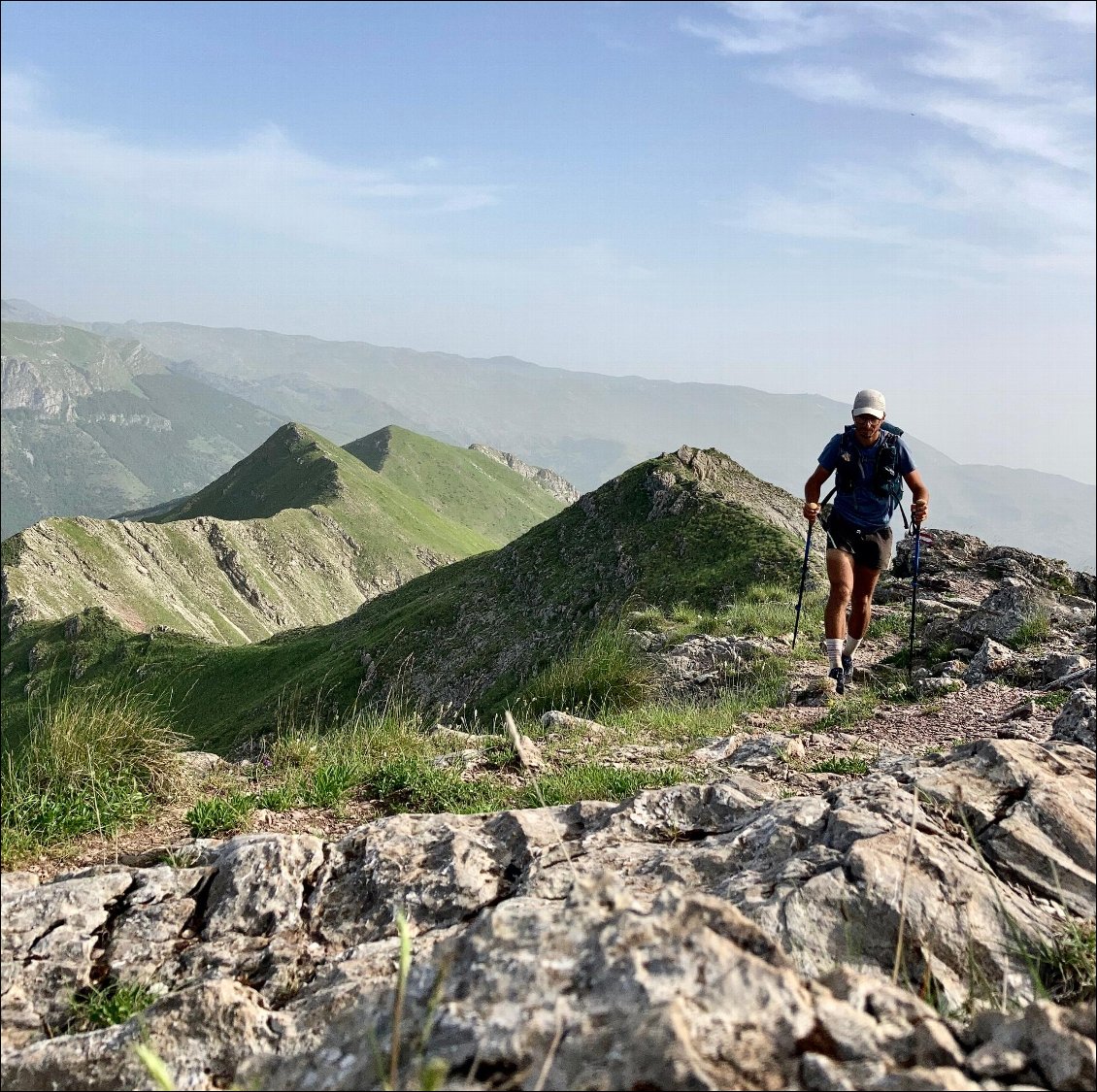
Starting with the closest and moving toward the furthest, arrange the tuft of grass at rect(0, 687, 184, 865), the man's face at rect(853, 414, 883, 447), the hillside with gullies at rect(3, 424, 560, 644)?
the tuft of grass at rect(0, 687, 184, 865), the man's face at rect(853, 414, 883, 447), the hillside with gullies at rect(3, 424, 560, 644)

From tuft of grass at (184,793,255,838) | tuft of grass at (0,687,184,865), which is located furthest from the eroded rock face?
tuft of grass at (0,687,184,865)

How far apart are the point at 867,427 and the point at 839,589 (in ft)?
7.61

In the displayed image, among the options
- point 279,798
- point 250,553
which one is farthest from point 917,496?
point 250,553

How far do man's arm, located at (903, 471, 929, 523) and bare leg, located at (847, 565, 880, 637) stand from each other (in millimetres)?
1006

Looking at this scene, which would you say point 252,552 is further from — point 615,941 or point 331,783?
point 615,941

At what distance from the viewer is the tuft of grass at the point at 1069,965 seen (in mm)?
3531

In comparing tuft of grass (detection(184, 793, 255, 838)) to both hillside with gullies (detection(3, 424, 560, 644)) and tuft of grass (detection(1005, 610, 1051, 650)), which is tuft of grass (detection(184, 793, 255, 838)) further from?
hillside with gullies (detection(3, 424, 560, 644))

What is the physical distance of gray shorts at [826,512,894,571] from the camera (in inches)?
436

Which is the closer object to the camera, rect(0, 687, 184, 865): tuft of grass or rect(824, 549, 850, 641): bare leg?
rect(0, 687, 184, 865): tuft of grass

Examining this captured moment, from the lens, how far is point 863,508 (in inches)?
430

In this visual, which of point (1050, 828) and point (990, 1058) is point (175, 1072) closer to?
point (990, 1058)

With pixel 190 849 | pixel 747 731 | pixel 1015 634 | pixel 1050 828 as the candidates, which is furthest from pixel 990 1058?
pixel 1015 634

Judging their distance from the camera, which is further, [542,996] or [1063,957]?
[1063,957]

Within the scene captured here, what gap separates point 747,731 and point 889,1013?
665 centimetres
